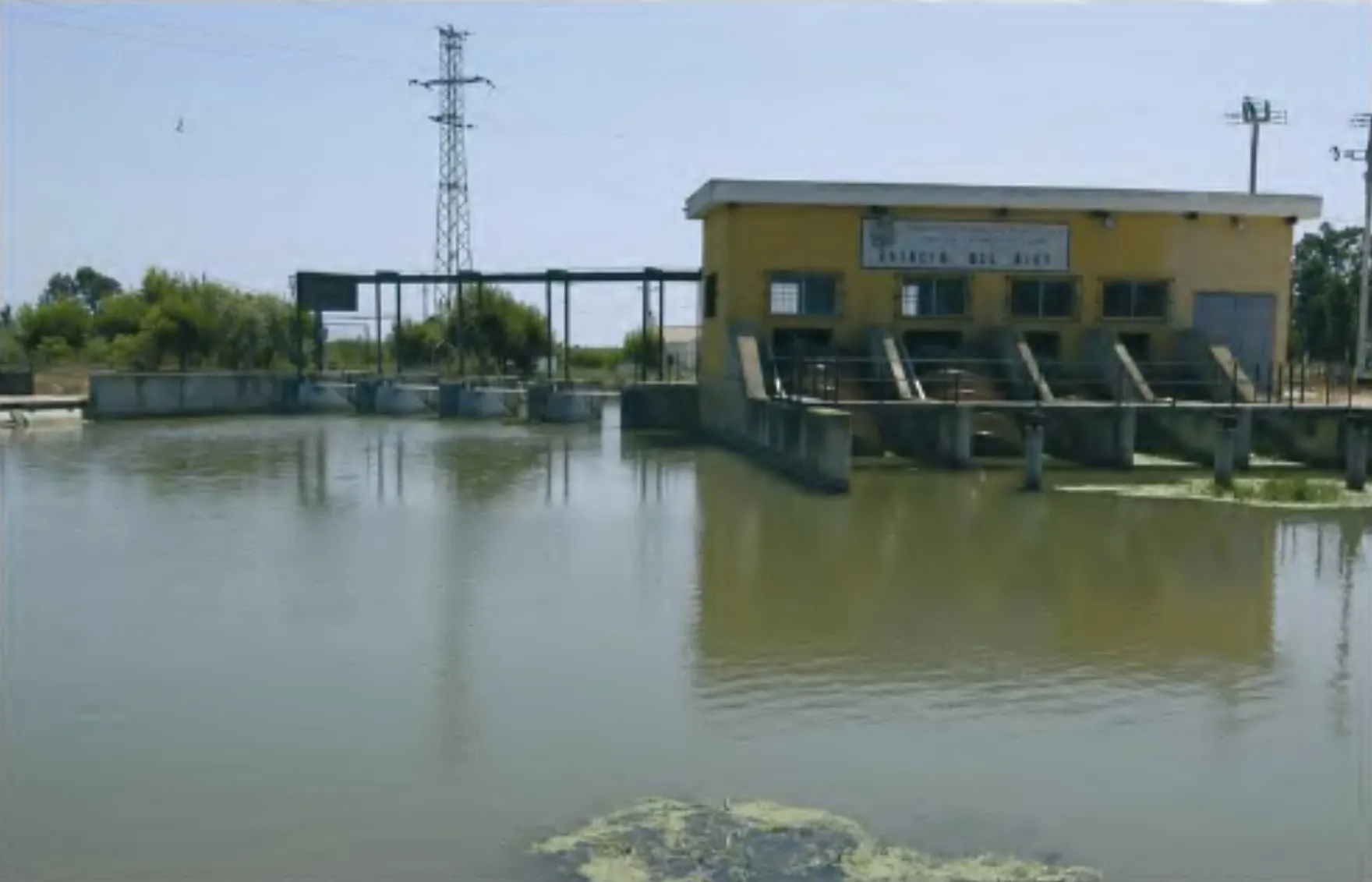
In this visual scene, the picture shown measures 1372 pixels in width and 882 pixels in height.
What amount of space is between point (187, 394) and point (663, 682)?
34582 millimetres

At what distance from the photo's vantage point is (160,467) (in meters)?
25.0

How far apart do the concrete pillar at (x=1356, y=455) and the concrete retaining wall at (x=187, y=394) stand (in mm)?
29538

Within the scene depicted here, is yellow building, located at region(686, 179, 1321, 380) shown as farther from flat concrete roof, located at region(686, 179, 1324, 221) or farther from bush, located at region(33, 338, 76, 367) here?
bush, located at region(33, 338, 76, 367)

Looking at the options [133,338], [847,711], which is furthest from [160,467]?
[133,338]

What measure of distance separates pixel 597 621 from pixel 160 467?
49.9ft

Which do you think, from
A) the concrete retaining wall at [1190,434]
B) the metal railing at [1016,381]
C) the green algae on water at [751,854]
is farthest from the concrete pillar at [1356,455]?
the green algae on water at [751,854]

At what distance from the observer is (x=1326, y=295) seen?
56.8 m

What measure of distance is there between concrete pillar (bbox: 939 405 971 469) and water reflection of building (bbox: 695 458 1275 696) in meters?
3.56

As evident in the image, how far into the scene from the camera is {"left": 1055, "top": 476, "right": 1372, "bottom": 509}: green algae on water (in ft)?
66.8

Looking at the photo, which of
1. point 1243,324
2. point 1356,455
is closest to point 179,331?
point 1243,324

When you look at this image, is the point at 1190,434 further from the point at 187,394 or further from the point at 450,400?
the point at 187,394

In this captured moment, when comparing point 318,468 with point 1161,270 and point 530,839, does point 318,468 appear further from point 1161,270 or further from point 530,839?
point 530,839

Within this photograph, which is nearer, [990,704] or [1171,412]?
[990,704]

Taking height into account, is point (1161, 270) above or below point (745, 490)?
above
